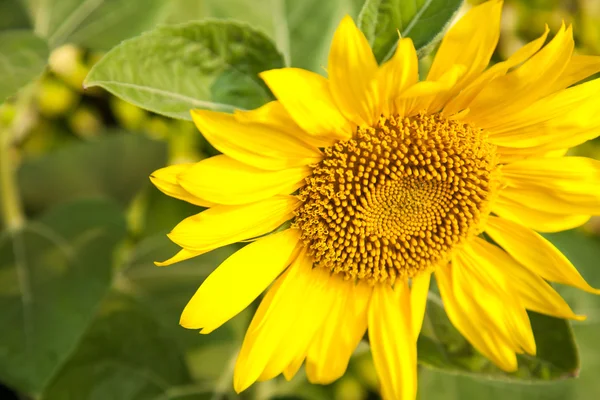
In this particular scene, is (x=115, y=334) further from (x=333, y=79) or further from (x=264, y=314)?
(x=333, y=79)

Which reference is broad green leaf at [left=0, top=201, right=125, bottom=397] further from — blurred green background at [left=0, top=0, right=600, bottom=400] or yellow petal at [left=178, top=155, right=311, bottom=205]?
yellow petal at [left=178, top=155, right=311, bottom=205]

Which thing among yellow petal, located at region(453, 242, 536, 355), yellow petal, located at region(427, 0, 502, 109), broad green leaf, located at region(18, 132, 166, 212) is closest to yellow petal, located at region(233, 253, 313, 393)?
yellow petal, located at region(453, 242, 536, 355)

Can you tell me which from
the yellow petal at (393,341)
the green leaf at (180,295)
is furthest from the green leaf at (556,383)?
the yellow petal at (393,341)

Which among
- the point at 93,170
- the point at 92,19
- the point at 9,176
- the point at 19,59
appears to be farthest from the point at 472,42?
the point at 93,170

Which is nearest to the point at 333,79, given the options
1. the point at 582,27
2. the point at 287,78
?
the point at 287,78

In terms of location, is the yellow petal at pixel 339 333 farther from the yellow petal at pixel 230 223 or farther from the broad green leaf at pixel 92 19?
the broad green leaf at pixel 92 19

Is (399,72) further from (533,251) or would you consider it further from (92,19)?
(92,19)
